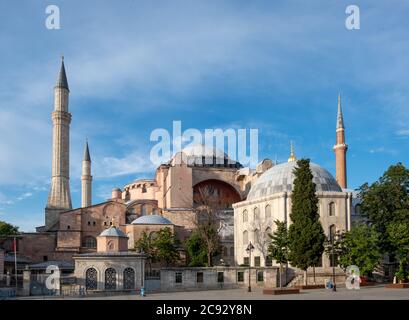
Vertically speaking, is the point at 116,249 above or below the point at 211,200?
below

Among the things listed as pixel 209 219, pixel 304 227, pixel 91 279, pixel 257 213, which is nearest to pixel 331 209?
pixel 257 213

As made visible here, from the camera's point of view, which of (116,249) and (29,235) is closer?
(116,249)

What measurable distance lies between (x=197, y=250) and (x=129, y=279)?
1208 centimetres

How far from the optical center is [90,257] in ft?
111

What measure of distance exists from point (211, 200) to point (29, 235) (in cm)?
1761

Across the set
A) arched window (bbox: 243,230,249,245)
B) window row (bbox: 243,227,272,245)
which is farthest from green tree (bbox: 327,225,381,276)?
arched window (bbox: 243,230,249,245)

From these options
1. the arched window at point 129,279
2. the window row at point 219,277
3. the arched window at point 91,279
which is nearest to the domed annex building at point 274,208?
the window row at point 219,277

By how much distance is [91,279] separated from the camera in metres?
33.8

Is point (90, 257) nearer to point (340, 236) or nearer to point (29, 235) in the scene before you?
point (340, 236)

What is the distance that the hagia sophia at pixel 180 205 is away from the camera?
4188cm

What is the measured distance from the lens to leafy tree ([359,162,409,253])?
122 ft

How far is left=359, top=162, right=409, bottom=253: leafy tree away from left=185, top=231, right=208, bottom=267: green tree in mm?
12979

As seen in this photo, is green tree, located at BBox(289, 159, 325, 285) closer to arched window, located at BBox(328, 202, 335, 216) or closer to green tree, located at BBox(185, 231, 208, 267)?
arched window, located at BBox(328, 202, 335, 216)
